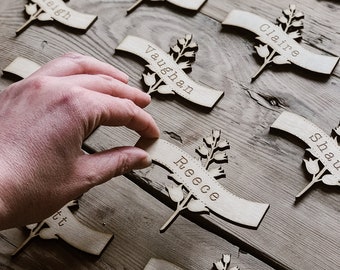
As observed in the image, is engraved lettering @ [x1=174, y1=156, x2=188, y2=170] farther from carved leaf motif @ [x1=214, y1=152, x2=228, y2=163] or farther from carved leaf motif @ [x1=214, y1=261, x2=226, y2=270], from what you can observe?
carved leaf motif @ [x1=214, y1=261, x2=226, y2=270]

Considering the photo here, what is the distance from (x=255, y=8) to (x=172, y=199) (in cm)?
44

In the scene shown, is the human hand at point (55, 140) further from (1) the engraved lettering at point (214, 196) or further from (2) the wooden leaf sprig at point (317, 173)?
(2) the wooden leaf sprig at point (317, 173)

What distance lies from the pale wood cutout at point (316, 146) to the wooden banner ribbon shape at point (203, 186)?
0.08 meters

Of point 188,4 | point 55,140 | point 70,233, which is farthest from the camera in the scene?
point 188,4

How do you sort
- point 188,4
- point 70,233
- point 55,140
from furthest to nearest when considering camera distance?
point 188,4
point 70,233
point 55,140

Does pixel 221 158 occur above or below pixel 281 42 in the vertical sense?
below

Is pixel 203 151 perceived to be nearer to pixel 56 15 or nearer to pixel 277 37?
pixel 277 37

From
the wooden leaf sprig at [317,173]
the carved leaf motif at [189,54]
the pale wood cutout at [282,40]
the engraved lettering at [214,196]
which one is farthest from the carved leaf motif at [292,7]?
the engraved lettering at [214,196]

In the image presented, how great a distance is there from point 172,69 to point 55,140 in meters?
0.32

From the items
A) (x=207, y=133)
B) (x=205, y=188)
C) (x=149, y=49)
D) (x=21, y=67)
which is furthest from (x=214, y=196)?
(x=21, y=67)

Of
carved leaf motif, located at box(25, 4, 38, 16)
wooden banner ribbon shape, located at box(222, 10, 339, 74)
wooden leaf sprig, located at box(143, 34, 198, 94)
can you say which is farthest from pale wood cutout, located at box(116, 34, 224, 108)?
carved leaf motif, located at box(25, 4, 38, 16)

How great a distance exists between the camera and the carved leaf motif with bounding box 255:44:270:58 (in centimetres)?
101

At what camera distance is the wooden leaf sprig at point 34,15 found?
3.66 ft

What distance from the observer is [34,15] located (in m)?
1.13
